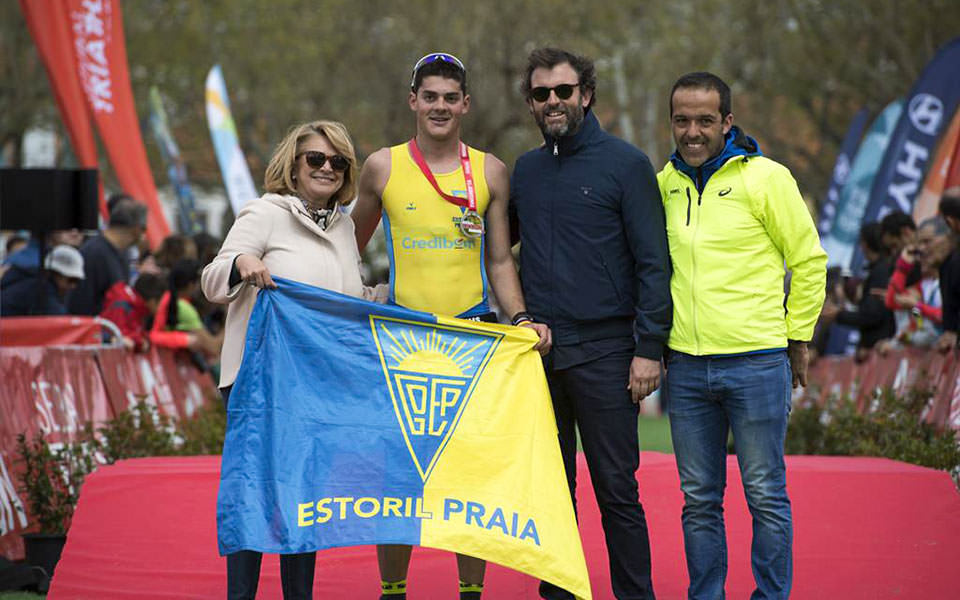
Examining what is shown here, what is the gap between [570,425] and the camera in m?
6.36

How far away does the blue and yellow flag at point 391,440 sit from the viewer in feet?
19.0

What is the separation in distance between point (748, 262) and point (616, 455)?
100cm

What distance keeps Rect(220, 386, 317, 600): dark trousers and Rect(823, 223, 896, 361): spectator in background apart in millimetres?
8322

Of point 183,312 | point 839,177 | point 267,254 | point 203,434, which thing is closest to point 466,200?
point 267,254

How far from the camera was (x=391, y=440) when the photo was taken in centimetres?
599

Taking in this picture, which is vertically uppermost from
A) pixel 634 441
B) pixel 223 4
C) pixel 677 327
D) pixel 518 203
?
pixel 223 4

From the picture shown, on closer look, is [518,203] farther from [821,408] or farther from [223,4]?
[223,4]

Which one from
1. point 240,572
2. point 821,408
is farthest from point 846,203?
point 240,572

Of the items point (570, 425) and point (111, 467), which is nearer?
point (570, 425)

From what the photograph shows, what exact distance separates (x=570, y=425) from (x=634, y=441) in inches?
11.7

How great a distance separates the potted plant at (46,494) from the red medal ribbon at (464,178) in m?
3.41

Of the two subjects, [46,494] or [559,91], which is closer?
[559,91]

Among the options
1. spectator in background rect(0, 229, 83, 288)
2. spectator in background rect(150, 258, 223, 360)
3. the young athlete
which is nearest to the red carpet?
the young athlete

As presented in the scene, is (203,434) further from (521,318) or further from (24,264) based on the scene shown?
(521,318)
